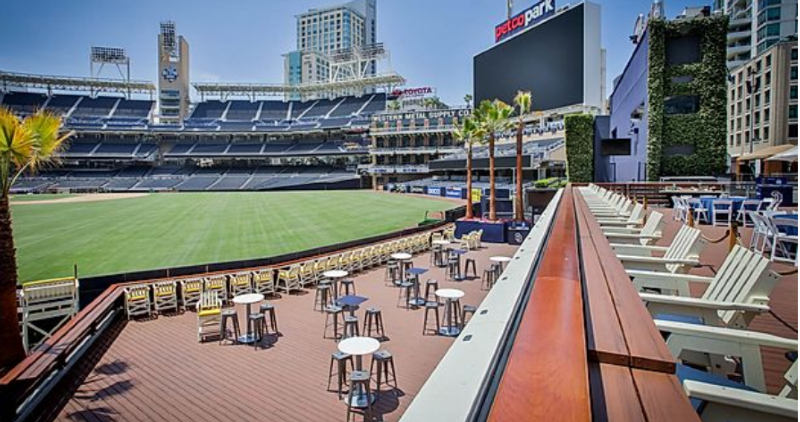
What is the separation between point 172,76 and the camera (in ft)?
345

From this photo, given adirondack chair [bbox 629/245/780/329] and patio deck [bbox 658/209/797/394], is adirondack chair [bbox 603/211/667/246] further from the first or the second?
adirondack chair [bbox 629/245/780/329]

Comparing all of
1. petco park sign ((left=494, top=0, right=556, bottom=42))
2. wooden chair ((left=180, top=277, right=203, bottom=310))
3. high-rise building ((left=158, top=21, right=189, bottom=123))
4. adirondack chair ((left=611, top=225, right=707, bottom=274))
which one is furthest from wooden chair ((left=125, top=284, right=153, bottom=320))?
high-rise building ((left=158, top=21, right=189, bottom=123))

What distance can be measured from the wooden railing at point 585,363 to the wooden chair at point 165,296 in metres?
13.1

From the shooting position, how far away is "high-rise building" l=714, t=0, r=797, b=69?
58.9 meters

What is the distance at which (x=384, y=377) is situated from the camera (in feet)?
27.3

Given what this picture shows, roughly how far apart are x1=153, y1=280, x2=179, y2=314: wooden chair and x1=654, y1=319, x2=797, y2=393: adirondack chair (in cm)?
1320

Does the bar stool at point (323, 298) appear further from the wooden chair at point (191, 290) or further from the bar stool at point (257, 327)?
the wooden chair at point (191, 290)

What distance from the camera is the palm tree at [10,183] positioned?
8.47 m

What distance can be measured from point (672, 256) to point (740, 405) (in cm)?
412

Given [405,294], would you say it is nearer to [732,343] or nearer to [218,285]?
[218,285]

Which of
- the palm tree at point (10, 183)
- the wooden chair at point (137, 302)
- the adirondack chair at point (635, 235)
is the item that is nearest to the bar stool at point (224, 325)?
the wooden chair at point (137, 302)

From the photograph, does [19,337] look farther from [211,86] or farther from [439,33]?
[211,86]

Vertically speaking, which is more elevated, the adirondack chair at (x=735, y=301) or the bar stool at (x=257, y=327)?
the adirondack chair at (x=735, y=301)

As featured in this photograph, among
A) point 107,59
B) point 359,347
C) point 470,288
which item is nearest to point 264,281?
point 470,288
